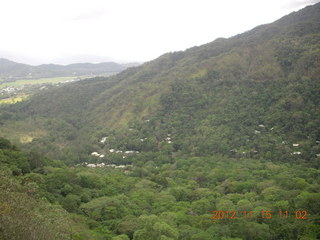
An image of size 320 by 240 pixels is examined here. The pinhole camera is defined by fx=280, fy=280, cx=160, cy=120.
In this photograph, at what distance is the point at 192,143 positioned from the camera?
225 ft

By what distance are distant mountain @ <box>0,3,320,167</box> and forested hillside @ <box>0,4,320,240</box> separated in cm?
40

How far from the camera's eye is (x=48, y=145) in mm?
71812

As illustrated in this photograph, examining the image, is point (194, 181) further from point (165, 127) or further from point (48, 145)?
point (48, 145)

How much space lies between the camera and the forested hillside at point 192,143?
27562mm

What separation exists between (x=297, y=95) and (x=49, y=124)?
74.3 meters

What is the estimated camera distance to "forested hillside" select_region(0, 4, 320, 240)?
90.4 feet

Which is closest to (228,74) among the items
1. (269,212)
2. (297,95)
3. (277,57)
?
(277,57)

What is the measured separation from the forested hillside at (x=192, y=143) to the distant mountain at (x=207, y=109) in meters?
0.40
